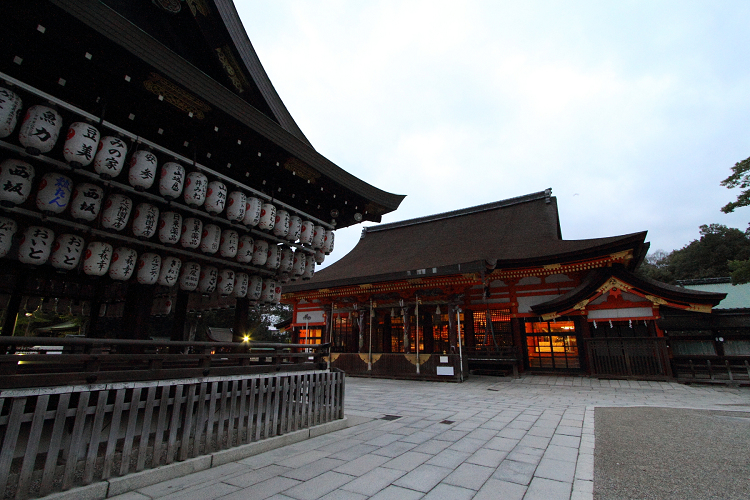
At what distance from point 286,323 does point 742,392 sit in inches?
776

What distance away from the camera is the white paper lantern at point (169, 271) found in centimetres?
494

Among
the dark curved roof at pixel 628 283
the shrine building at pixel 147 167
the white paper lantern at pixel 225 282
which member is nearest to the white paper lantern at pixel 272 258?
the shrine building at pixel 147 167

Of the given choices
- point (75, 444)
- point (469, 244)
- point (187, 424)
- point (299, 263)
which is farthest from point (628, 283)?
point (75, 444)

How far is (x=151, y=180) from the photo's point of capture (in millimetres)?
Answer: 4207

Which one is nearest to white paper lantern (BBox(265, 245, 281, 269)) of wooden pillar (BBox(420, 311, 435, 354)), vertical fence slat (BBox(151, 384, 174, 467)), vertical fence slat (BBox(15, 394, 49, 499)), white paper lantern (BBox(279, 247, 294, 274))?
white paper lantern (BBox(279, 247, 294, 274))

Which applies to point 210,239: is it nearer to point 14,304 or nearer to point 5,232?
point 5,232

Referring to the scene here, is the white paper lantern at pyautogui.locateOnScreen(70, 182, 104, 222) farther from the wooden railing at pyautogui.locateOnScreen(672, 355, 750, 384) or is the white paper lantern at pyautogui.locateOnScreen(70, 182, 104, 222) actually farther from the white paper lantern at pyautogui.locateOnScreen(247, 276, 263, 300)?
the wooden railing at pyautogui.locateOnScreen(672, 355, 750, 384)

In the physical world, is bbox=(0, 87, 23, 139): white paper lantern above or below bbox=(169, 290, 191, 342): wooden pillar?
above

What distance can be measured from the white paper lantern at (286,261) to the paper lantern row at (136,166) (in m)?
0.47

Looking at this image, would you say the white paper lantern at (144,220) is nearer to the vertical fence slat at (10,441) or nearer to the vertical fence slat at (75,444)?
the vertical fence slat at (75,444)

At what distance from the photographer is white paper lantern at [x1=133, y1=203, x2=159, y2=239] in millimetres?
4434

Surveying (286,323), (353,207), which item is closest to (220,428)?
(353,207)

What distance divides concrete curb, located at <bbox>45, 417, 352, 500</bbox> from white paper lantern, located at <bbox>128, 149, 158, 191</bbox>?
309 centimetres

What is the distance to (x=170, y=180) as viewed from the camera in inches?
175
